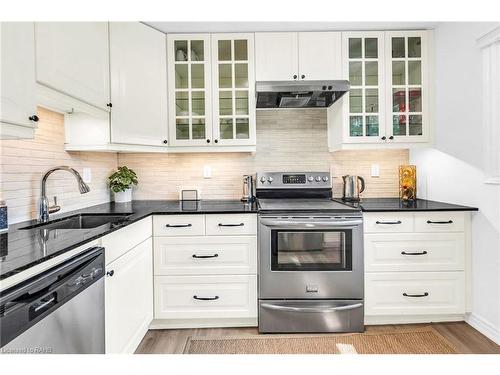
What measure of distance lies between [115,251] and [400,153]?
252 centimetres

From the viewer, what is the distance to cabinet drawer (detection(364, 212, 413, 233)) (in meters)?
2.18

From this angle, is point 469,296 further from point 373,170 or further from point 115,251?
point 115,251

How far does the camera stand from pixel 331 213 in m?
2.15

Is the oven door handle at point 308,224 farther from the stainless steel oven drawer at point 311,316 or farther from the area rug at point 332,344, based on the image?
the area rug at point 332,344

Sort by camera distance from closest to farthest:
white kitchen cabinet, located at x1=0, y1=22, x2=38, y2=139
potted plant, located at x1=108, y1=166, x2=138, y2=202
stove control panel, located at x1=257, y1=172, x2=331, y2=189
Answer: white kitchen cabinet, located at x1=0, y1=22, x2=38, y2=139 < potted plant, located at x1=108, y1=166, x2=138, y2=202 < stove control panel, located at x1=257, y1=172, x2=331, y2=189

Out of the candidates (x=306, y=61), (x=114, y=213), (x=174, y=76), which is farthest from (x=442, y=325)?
(x=174, y=76)

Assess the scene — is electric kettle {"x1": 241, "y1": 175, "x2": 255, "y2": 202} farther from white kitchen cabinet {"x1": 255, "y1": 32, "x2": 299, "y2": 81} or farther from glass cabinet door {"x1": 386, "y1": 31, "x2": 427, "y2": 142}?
glass cabinet door {"x1": 386, "y1": 31, "x2": 427, "y2": 142}

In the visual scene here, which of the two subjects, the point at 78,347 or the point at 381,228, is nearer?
the point at 78,347

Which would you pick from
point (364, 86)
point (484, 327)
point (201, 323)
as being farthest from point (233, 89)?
point (484, 327)

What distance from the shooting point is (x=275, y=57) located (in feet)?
8.18

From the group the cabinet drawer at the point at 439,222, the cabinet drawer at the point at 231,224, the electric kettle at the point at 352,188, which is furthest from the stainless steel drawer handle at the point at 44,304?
the electric kettle at the point at 352,188

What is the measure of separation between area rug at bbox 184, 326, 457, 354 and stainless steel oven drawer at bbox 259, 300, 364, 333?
50 mm

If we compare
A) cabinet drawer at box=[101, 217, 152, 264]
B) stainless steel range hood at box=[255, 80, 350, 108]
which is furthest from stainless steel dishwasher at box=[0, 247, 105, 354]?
stainless steel range hood at box=[255, 80, 350, 108]

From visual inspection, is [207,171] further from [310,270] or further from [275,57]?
[310,270]
